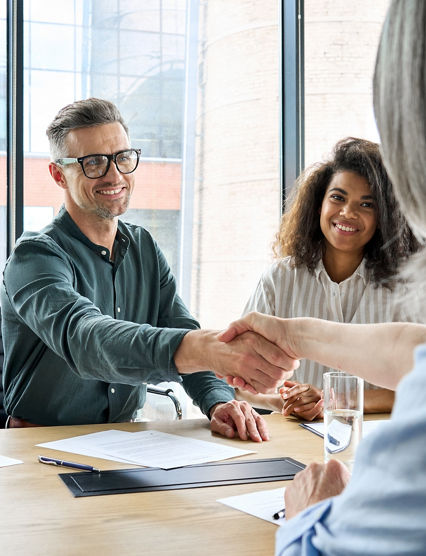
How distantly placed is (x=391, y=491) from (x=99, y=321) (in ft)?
4.34

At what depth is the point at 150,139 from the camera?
12.7 feet

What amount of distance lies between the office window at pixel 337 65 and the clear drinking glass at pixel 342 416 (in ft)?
8.27

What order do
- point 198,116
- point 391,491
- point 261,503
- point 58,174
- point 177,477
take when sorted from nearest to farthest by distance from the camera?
point 391,491 < point 261,503 < point 177,477 < point 58,174 < point 198,116

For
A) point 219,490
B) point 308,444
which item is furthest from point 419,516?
point 308,444

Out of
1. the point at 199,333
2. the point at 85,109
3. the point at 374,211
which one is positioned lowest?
the point at 199,333

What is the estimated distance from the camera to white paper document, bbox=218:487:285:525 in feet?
4.09

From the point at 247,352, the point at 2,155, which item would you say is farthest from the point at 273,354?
the point at 2,155

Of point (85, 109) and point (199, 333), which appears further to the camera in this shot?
point (85, 109)

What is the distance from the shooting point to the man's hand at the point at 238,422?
1.78 m

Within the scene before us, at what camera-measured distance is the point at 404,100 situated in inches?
28.7

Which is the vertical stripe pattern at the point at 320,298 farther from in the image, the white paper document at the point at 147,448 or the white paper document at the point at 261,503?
the white paper document at the point at 261,503

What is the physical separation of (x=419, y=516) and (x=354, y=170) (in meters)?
2.25

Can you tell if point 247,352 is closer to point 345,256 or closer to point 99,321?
point 99,321

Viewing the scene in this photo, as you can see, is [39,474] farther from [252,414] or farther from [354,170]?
[354,170]
